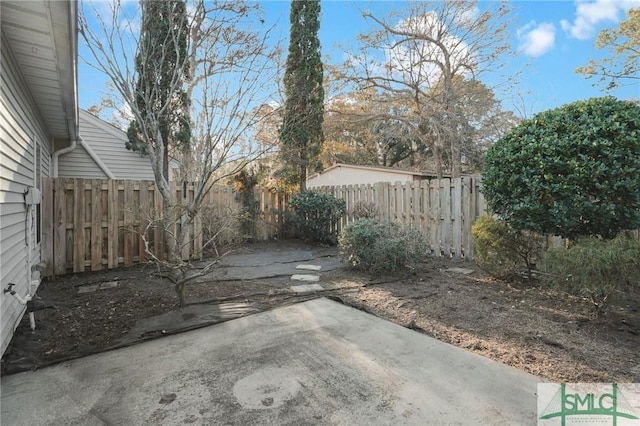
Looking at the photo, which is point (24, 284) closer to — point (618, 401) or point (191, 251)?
point (191, 251)

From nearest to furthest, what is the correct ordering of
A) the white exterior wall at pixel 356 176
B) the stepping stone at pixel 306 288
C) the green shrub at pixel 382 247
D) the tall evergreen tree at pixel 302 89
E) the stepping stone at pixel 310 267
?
the stepping stone at pixel 306 288 → the green shrub at pixel 382 247 → the stepping stone at pixel 310 267 → the tall evergreen tree at pixel 302 89 → the white exterior wall at pixel 356 176

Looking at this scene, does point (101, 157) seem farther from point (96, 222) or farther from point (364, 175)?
point (364, 175)

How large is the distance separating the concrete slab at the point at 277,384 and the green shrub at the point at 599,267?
1394 mm

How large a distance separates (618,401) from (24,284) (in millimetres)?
5282

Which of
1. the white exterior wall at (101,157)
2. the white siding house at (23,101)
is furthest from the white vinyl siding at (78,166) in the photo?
the white siding house at (23,101)

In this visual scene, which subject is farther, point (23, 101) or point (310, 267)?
point (310, 267)

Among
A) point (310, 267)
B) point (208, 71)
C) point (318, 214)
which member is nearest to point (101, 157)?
point (208, 71)

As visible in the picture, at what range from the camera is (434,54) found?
13516 mm

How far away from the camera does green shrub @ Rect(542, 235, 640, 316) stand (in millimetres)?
2914

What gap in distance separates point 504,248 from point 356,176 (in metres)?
11.8

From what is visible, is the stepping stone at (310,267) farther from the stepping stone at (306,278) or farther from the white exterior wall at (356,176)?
the white exterior wall at (356,176)

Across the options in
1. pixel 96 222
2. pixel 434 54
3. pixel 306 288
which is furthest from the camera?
pixel 434 54

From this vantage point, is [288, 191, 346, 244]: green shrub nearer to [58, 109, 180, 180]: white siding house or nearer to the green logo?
[58, 109, 180, 180]: white siding house

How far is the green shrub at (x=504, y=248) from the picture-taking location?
14.6 ft
